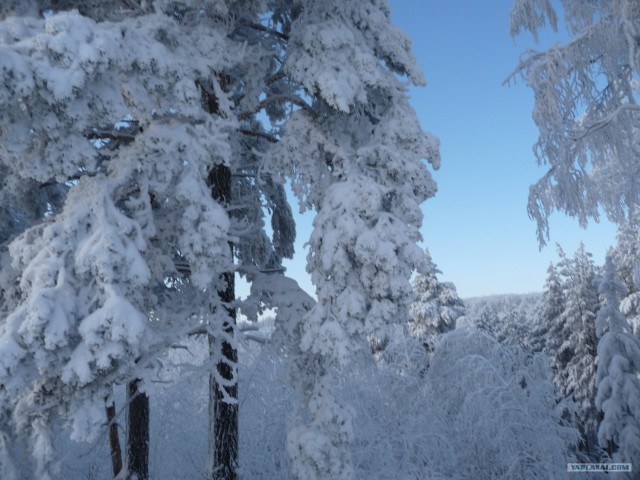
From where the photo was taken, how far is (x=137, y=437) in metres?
9.23

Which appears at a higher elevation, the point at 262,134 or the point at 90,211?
the point at 262,134

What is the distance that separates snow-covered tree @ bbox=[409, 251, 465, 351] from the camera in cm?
2777

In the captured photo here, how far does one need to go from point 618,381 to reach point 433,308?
12.3 meters

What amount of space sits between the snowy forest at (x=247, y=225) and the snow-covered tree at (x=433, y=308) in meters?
14.5

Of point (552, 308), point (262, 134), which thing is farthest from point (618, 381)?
point (262, 134)

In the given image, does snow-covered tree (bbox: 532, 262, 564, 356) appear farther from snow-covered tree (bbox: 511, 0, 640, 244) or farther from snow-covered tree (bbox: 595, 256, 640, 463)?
snow-covered tree (bbox: 511, 0, 640, 244)

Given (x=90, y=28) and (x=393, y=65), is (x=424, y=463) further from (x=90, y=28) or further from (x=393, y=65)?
(x=90, y=28)

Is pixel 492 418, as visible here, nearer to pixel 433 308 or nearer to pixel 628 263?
pixel 433 308

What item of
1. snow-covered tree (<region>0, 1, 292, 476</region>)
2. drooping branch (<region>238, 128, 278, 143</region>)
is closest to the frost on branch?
snow-covered tree (<region>0, 1, 292, 476</region>)

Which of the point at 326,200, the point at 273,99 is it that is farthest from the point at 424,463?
the point at 273,99

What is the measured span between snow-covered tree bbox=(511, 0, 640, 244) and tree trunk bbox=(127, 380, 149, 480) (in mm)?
7955

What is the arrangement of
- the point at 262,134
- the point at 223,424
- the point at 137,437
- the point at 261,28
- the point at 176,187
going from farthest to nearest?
the point at 137,437
the point at 262,134
the point at 261,28
the point at 223,424
the point at 176,187

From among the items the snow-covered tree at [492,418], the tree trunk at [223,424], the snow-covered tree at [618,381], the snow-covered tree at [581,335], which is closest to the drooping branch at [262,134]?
the tree trunk at [223,424]

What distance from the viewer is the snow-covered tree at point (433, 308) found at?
2777 centimetres
